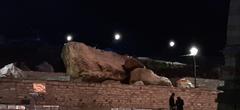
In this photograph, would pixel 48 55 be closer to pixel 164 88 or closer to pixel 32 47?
pixel 32 47

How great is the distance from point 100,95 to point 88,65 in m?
2.64

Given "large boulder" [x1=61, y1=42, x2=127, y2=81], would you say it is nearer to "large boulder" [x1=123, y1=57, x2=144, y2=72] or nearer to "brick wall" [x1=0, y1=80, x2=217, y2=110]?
"large boulder" [x1=123, y1=57, x2=144, y2=72]

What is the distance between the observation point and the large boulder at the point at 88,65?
25.4 meters

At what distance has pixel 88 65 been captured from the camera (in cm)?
2544

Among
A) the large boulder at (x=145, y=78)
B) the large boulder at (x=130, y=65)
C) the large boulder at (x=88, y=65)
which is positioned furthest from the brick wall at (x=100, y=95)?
the large boulder at (x=130, y=65)

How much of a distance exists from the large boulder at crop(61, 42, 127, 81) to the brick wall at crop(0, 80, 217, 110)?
6.83 ft

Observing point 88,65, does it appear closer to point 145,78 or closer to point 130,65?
point 130,65

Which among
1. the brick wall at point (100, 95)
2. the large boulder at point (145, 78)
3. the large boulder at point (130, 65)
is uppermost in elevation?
the large boulder at point (130, 65)

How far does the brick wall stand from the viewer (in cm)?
2132

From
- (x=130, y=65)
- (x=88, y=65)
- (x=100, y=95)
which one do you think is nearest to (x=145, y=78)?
(x=130, y=65)

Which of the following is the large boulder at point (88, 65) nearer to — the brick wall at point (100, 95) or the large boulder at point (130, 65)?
the large boulder at point (130, 65)

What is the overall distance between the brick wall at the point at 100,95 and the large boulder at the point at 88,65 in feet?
6.83

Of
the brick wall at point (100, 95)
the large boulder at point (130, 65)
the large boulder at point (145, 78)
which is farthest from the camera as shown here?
the large boulder at point (130, 65)

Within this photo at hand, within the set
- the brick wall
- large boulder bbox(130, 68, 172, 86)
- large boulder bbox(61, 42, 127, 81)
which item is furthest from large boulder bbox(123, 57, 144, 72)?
the brick wall
